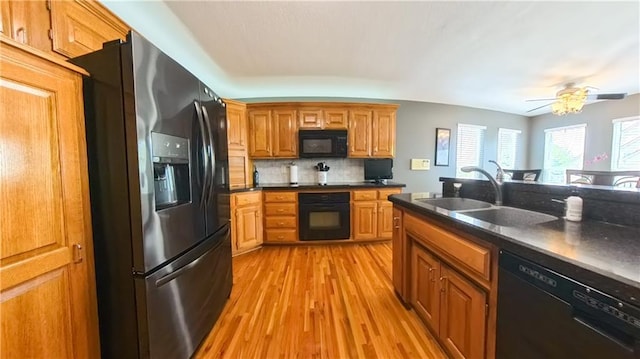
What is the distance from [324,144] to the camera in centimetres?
360

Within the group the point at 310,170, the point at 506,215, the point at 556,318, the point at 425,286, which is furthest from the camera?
the point at 310,170

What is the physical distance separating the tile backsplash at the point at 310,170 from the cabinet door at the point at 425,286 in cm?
234

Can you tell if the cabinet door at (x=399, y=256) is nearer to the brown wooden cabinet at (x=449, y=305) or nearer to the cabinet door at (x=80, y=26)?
the brown wooden cabinet at (x=449, y=305)

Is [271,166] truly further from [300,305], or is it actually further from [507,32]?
[507,32]

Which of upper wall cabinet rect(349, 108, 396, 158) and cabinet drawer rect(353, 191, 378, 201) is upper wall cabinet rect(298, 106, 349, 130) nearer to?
upper wall cabinet rect(349, 108, 396, 158)

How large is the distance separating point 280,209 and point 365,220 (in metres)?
1.29

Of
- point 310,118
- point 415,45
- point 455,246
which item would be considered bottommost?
point 455,246

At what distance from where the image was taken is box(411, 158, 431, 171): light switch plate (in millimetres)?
4371

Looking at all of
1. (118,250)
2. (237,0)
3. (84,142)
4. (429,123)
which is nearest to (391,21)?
(237,0)

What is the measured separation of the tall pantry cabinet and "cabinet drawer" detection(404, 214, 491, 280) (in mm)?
1792

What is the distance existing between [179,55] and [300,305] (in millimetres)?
2855

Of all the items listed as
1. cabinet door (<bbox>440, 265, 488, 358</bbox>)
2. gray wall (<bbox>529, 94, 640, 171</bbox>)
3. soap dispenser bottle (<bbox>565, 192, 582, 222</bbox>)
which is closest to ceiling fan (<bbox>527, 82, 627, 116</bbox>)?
gray wall (<bbox>529, 94, 640, 171</bbox>)

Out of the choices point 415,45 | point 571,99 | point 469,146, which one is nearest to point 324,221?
point 415,45

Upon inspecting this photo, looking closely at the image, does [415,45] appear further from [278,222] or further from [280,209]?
[278,222]
